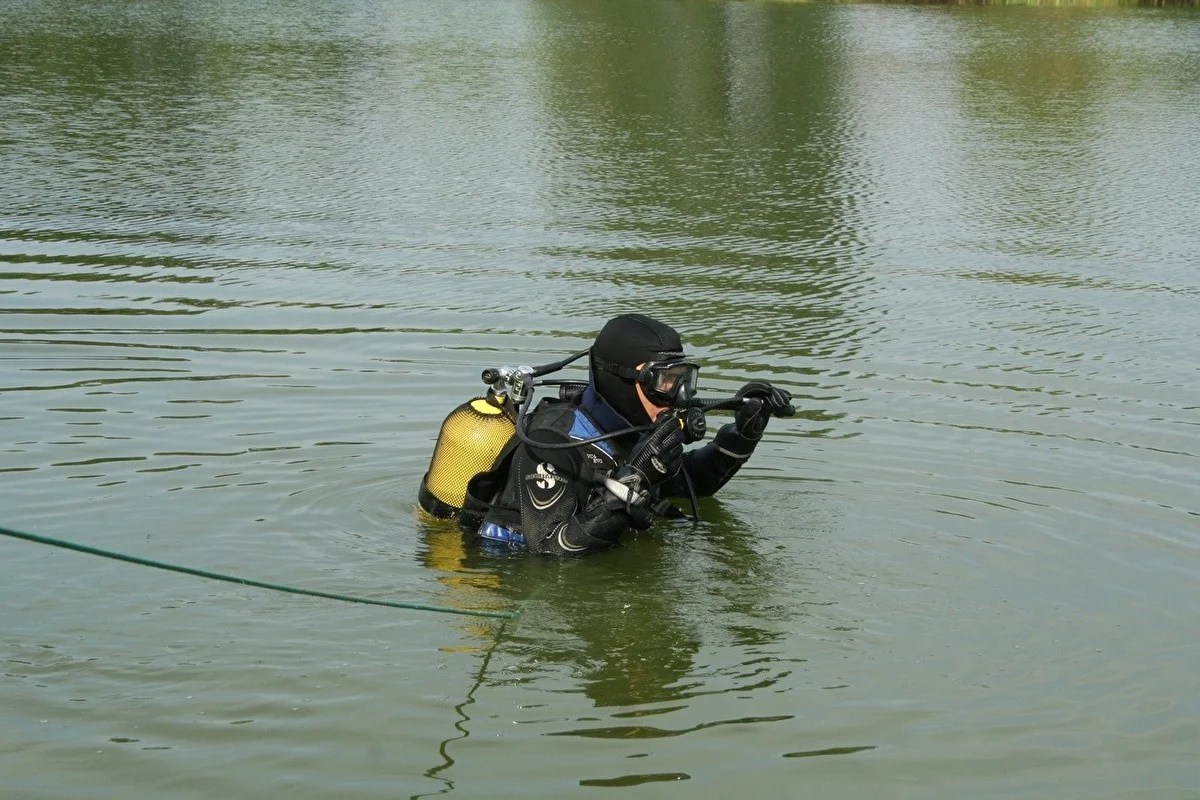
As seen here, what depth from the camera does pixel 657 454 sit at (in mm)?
5172

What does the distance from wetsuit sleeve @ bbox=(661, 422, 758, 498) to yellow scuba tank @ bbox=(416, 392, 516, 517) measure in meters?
0.85

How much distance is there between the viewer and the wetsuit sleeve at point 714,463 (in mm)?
6012

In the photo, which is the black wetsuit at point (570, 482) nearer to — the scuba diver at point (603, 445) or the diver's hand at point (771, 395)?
the scuba diver at point (603, 445)

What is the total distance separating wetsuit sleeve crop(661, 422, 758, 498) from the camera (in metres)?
6.01

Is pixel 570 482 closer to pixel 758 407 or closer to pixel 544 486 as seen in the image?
pixel 544 486

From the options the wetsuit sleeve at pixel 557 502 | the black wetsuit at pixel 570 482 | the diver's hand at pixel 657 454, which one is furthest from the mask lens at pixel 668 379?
the wetsuit sleeve at pixel 557 502

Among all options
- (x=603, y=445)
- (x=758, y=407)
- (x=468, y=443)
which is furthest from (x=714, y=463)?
(x=468, y=443)

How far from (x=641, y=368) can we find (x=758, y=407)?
704 millimetres

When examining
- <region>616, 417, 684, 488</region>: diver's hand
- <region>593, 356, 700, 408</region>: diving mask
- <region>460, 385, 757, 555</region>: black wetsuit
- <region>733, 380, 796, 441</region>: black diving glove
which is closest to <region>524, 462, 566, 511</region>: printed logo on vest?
<region>460, 385, 757, 555</region>: black wetsuit

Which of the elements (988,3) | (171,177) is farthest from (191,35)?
(988,3)

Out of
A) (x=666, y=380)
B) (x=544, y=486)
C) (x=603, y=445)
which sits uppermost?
(x=666, y=380)

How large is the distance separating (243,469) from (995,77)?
64.2 ft

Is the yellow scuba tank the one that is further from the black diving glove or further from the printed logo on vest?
the black diving glove

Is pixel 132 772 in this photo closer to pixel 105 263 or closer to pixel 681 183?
pixel 105 263
